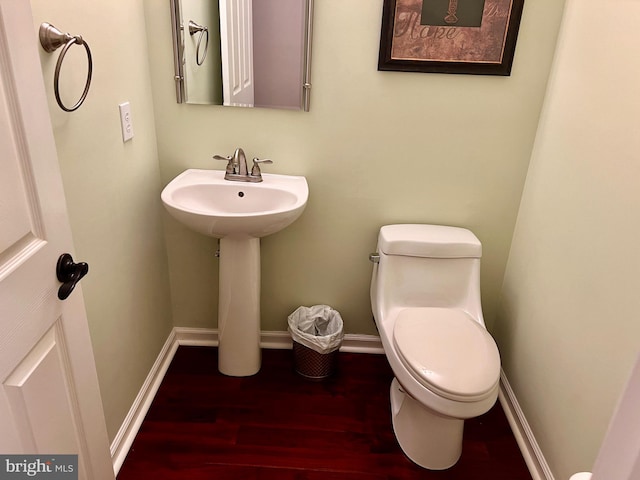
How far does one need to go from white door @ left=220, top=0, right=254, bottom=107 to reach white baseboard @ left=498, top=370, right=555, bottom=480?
1.56m

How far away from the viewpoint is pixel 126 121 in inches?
62.7

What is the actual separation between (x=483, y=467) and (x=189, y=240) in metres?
1.46

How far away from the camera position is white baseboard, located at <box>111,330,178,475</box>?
1.67 m

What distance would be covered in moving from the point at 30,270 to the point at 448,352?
4.09ft

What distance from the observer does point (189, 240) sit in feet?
6.88

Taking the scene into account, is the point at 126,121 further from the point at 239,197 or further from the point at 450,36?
the point at 450,36

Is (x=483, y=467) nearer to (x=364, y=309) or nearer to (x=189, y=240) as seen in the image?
(x=364, y=309)

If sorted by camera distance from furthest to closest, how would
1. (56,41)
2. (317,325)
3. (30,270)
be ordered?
(317,325), (56,41), (30,270)

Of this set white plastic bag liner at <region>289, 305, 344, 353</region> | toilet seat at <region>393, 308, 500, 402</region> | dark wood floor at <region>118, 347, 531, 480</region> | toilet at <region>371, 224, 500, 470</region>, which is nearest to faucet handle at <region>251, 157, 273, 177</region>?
toilet at <region>371, 224, 500, 470</region>

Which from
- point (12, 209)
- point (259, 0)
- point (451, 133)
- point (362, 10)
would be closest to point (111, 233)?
point (12, 209)

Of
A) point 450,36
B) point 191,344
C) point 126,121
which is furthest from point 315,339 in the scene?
point 450,36

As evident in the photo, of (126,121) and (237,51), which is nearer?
(126,121)

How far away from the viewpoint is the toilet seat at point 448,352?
148 centimetres

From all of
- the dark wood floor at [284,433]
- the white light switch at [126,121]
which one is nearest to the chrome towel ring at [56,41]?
the white light switch at [126,121]
